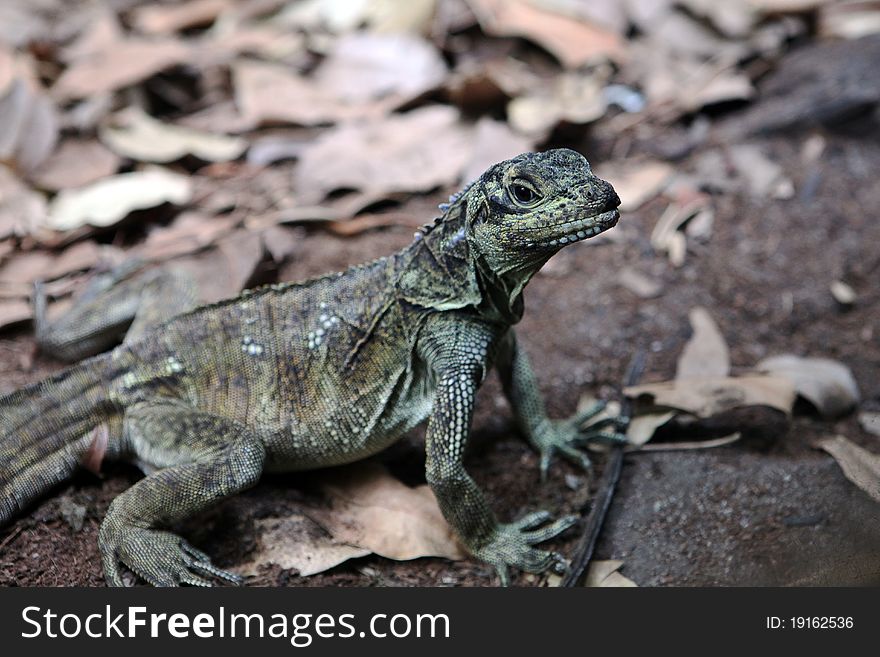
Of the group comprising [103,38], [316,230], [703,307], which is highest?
[103,38]

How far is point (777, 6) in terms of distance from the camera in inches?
322

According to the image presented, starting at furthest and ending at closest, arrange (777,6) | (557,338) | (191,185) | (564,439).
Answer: (777,6), (191,185), (557,338), (564,439)

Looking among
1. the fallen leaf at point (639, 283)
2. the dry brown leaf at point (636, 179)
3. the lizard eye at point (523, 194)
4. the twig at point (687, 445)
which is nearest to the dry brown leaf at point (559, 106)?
the dry brown leaf at point (636, 179)

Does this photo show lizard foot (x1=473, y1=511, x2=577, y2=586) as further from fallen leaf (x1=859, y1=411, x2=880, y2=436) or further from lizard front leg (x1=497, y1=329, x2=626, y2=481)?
fallen leaf (x1=859, y1=411, x2=880, y2=436)

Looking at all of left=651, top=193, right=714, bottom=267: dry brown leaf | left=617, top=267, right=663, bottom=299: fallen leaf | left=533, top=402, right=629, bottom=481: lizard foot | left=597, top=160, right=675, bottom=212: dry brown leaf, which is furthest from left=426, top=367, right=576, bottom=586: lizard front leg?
left=597, top=160, right=675, bottom=212: dry brown leaf

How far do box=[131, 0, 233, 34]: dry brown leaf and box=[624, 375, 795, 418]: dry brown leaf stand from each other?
21.0 feet

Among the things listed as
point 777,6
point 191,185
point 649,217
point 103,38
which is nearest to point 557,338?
point 649,217

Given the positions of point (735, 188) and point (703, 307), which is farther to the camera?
point (735, 188)

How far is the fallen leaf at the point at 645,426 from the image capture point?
16.3 ft

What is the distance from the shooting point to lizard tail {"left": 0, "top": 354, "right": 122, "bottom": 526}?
426 cm

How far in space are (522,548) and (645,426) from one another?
1.17 m

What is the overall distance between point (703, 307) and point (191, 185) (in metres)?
4.02

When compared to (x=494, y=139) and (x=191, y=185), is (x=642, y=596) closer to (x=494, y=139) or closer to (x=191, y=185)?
(x=494, y=139)

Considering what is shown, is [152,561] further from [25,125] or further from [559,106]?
[559,106]
